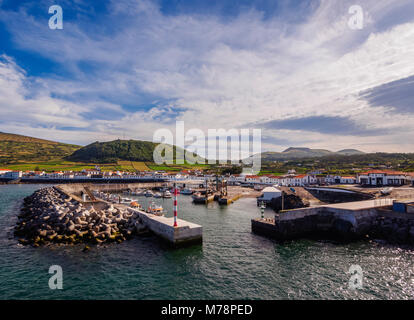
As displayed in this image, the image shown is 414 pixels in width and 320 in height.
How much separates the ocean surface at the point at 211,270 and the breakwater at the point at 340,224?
158 cm

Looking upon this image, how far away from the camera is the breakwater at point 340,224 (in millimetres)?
22484

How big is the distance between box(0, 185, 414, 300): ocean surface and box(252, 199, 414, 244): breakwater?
1.58 metres

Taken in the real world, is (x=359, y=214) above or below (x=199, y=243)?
above

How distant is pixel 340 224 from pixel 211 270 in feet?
52.7

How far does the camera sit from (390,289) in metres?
13.1

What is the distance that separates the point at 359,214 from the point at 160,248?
20.1m

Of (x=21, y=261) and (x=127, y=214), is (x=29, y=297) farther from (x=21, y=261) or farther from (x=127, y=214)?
(x=127, y=214)

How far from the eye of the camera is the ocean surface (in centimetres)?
1258

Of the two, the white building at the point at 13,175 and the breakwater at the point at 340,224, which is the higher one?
the white building at the point at 13,175

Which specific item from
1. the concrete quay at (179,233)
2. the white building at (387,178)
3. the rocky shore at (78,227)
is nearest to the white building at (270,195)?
the concrete quay at (179,233)

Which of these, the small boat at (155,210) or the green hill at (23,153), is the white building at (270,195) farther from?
the green hill at (23,153)

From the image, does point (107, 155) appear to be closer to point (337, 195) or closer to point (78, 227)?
point (337, 195)
